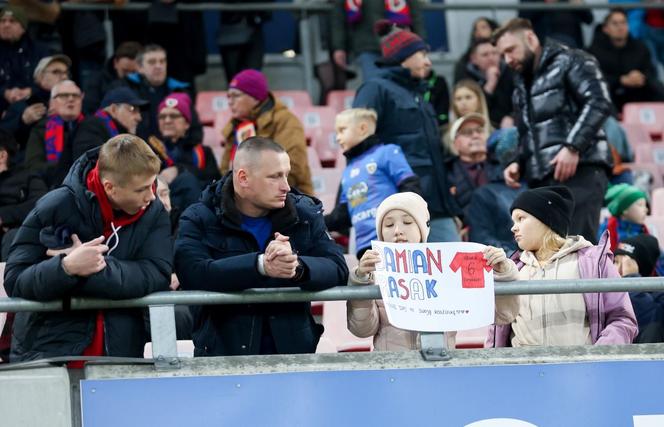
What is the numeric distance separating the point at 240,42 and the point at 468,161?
2.87 m

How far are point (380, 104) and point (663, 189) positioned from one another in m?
2.98

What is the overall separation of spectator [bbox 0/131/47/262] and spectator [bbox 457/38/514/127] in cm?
458

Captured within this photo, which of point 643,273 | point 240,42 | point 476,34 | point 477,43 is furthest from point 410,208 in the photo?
point 476,34

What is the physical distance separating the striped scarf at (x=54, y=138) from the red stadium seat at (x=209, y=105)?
297cm

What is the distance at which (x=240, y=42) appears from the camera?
1372 centimetres

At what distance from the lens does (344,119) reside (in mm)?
9633

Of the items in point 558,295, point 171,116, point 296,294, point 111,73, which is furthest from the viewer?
point 111,73

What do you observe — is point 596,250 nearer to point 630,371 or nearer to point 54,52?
point 630,371

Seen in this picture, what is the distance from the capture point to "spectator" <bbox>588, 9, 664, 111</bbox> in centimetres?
1491

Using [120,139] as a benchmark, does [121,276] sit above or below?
below

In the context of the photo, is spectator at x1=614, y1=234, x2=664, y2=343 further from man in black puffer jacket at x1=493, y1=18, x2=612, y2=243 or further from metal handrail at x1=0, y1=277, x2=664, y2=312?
metal handrail at x1=0, y1=277, x2=664, y2=312

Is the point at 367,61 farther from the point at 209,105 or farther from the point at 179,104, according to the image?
the point at 179,104

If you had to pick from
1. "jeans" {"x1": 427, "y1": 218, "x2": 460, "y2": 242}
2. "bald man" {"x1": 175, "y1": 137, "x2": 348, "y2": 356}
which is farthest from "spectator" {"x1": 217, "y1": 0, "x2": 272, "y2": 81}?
"bald man" {"x1": 175, "y1": 137, "x2": 348, "y2": 356}

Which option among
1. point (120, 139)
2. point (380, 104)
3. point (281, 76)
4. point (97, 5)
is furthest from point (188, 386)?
point (281, 76)
